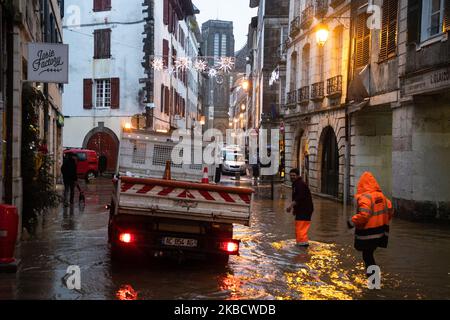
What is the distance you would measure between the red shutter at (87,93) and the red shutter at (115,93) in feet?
5.08

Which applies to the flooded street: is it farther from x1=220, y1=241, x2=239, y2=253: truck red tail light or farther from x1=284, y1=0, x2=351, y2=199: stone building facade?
x1=284, y1=0, x2=351, y2=199: stone building facade

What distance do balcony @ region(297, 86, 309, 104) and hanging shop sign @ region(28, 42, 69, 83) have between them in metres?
17.2

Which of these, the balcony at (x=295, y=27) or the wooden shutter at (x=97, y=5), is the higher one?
the wooden shutter at (x=97, y=5)

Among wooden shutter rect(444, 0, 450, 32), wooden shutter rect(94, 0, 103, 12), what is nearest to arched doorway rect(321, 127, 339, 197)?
wooden shutter rect(444, 0, 450, 32)

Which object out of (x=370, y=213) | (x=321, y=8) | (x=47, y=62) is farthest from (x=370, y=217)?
(x=321, y=8)

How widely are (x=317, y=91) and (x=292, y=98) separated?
448cm

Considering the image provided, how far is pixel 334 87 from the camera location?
894 inches

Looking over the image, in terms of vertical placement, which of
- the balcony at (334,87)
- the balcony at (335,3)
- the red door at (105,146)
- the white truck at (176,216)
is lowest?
the white truck at (176,216)

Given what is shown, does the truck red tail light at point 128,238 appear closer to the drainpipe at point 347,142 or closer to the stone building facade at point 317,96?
the drainpipe at point 347,142

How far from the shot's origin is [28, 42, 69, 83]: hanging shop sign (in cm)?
1096

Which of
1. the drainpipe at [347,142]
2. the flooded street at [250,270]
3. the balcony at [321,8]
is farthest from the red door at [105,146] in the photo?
the flooded street at [250,270]

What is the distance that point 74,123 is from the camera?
3575cm

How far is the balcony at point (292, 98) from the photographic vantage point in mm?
29016

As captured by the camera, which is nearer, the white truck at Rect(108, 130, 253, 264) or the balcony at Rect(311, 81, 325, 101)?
the white truck at Rect(108, 130, 253, 264)
